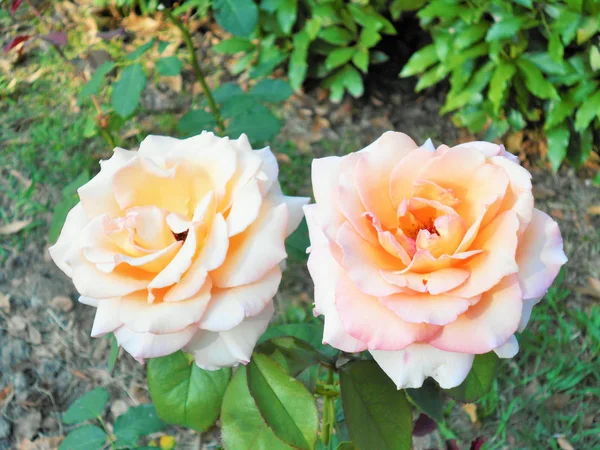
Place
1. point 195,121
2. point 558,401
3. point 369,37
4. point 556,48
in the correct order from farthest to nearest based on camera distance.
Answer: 1. point 369,37
2. point 556,48
3. point 558,401
4. point 195,121

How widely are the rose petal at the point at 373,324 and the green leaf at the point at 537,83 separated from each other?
1.84 m

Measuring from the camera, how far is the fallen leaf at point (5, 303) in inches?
75.4

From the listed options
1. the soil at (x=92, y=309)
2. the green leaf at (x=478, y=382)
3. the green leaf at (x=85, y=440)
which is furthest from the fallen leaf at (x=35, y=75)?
the green leaf at (x=478, y=382)

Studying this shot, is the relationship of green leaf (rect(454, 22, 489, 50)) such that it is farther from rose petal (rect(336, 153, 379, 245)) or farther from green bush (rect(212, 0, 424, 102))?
rose petal (rect(336, 153, 379, 245))

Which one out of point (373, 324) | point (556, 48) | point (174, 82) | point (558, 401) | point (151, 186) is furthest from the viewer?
point (174, 82)

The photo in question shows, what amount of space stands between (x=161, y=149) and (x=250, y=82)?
82.7 inches

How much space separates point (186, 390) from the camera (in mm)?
643

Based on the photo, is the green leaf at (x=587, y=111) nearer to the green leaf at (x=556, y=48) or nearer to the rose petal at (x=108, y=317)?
the green leaf at (x=556, y=48)

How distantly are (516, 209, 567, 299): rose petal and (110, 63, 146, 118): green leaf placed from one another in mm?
900

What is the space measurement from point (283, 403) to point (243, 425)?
0.05 metres

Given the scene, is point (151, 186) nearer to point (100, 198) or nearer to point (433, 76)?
point (100, 198)

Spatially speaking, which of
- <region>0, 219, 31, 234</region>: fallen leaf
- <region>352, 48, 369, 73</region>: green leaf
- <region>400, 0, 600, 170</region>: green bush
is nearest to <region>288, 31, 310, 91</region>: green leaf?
<region>352, 48, 369, 73</region>: green leaf

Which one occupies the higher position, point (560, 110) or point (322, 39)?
point (322, 39)

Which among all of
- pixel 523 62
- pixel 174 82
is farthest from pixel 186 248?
pixel 174 82
